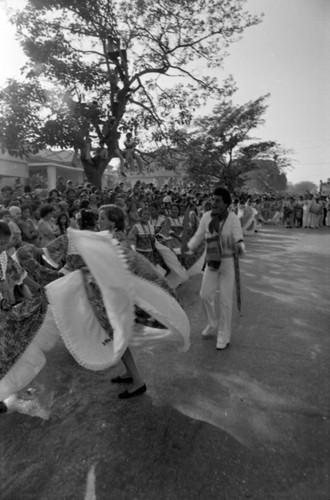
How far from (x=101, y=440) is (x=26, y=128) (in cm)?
835

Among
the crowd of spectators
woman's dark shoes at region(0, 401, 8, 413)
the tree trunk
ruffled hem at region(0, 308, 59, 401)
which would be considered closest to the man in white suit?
the crowd of spectators

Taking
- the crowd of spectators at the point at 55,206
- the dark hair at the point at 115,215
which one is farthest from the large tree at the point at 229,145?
the dark hair at the point at 115,215

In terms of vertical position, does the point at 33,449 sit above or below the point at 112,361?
below

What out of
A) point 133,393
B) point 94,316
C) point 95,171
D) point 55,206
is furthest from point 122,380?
point 95,171

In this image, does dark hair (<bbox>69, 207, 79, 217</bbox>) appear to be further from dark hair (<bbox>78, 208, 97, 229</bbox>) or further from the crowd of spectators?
dark hair (<bbox>78, 208, 97, 229</bbox>)

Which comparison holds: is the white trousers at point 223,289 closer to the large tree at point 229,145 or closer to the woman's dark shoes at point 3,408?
the woman's dark shoes at point 3,408

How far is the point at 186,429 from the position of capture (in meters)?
2.96

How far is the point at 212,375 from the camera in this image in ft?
12.5

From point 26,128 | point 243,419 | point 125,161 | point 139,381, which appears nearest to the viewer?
point 243,419

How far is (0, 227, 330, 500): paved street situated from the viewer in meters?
2.41

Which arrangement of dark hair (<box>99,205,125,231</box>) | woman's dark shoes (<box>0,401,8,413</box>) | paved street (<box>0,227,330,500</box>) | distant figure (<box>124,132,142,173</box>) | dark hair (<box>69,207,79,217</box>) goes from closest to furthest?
paved street (<box>0,227,330,500</box>)
woman's dark shoes (<box>0,401,8,413</box>)
dark hair (<box>99,205,125,231</box>)
dark hair (<box>69,207,79,217</box>)
distant figure (<box>124,132,142,173</box>)

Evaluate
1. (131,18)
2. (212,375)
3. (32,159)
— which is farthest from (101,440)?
(32,159)

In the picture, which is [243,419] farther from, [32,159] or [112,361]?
[32,159]

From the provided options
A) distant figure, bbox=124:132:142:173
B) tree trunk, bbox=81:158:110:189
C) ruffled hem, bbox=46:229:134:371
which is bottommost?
ruffled hem, bbox=46:229:134:371
